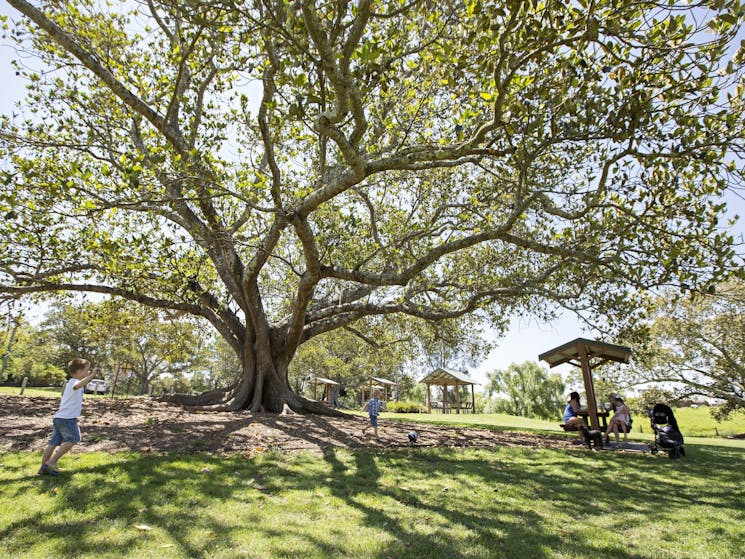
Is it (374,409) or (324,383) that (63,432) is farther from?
(324,383)

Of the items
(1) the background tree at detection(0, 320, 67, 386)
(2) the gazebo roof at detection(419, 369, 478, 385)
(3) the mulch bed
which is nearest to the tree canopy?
(2) the gazebo roof at detection(419, 369, 478, 385)

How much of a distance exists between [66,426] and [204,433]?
10.7 ft

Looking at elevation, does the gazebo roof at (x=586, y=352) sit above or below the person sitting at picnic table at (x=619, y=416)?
above

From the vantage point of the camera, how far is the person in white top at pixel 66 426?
4852 millimetres

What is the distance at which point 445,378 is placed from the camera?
1249 inches

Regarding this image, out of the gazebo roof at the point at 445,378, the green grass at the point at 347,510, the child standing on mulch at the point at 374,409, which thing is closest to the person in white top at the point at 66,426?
the green grass at the point at 347,510

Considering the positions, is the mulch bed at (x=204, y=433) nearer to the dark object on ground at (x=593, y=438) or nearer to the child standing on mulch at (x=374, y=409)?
the child standing on mulch at (x=374, y=409)

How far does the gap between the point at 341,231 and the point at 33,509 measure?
298 inches

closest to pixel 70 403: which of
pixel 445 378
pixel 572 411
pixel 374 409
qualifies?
pixel 374 409

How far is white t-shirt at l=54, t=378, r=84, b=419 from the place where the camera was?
5.11 metres

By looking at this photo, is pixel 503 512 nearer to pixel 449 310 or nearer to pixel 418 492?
pixel 418 492

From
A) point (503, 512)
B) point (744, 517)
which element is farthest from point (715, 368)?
point (503, 512)

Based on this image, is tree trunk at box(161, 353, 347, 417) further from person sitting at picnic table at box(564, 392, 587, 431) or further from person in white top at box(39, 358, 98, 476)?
person in white top at box(39, 358, 98, 476)

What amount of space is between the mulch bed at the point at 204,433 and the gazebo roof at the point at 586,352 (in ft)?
Answer: 7.64
